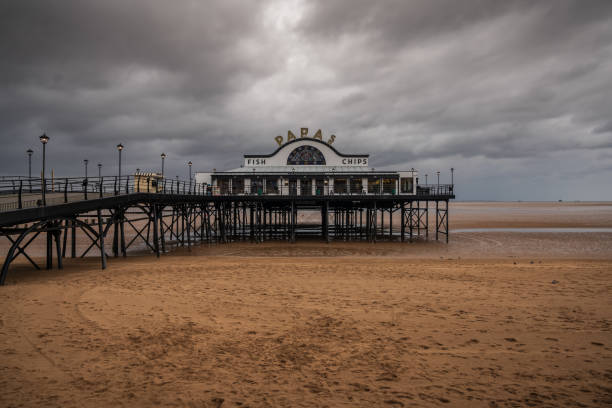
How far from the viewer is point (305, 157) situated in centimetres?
4038

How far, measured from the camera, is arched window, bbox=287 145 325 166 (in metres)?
40.3

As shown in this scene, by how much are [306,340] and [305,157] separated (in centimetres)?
3435

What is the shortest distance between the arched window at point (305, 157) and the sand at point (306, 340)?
27981 millimetres

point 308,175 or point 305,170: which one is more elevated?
point 305,170

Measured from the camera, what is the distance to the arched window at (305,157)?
40.3m

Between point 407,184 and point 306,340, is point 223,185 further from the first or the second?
point 306,340

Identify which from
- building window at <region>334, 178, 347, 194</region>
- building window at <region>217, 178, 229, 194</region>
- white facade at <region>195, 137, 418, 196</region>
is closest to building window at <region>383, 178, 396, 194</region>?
white facade at <region>195, 137, 418, 196</region>

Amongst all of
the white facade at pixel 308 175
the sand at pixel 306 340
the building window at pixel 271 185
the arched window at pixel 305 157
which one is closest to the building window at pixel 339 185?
the white facade at pixel 308 175

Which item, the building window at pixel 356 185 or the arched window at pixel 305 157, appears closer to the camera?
the building window at pixel 356 185

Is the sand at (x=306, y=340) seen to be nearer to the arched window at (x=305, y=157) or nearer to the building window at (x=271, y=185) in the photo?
the building window at (x=271, y=185)

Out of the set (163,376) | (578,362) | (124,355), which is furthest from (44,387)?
(578,362)

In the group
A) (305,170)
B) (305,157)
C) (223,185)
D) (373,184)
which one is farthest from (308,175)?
(223,185)

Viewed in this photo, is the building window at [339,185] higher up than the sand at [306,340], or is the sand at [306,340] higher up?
the building window at [339,185]

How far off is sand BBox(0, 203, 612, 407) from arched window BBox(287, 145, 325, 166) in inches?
1102
